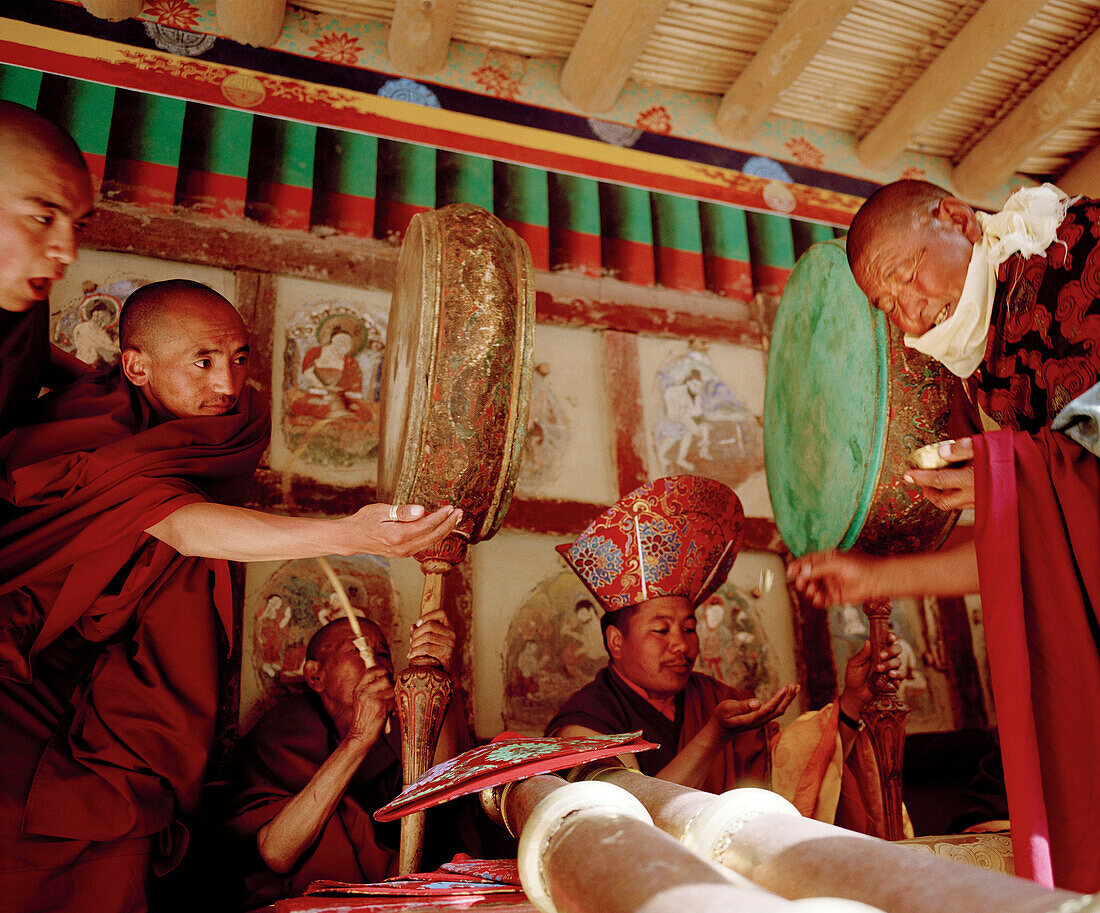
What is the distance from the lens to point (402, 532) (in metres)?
2.15

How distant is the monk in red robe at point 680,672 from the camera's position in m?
2.82

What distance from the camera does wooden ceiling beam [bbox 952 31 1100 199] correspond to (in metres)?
4.21

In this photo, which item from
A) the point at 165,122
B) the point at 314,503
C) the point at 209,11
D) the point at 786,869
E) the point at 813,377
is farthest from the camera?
the point at 209,11

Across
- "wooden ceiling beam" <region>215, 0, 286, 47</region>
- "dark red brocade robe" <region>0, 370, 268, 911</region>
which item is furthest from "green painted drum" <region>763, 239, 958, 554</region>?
"wooden ceiling beam" <region>215, 0, 286, 47</region>

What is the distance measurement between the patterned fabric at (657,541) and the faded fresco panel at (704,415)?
0.84 metres

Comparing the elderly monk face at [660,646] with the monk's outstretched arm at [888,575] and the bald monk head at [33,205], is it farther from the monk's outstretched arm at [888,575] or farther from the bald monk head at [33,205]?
the bald monk head at [33,205]

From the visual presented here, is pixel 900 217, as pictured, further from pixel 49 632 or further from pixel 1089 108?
pixel 1089 108

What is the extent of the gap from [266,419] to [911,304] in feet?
6.44

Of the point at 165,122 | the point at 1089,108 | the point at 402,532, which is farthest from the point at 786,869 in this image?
the point at 1089,108

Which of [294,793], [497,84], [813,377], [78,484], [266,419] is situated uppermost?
[497,84]

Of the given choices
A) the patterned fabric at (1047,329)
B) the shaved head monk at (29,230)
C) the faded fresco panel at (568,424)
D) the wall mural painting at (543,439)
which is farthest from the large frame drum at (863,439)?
the shaved head monk at (29,230)

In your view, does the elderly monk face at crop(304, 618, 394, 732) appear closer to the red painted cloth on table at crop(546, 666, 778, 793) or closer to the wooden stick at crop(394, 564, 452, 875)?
the wooden stick at crop(394, 564, 452, 875)

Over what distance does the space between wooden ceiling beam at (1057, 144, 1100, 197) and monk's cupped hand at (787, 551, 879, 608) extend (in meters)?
3.79

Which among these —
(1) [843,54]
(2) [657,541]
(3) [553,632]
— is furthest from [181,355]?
(1) [843,54]
